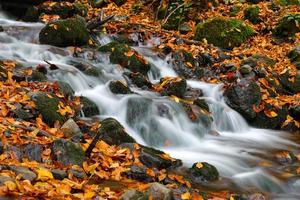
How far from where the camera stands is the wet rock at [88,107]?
7453mm

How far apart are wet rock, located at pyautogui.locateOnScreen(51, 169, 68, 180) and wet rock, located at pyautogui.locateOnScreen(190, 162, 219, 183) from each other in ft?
6.11

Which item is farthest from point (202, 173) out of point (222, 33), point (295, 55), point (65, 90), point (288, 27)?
point (288, 27)

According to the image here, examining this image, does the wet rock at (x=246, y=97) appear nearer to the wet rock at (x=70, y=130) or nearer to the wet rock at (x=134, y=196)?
the wet rock at (x=70, y=130)

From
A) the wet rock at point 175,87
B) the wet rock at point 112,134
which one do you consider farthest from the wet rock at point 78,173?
the wet rock at point 175,87

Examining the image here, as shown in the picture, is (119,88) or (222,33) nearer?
(119,88)

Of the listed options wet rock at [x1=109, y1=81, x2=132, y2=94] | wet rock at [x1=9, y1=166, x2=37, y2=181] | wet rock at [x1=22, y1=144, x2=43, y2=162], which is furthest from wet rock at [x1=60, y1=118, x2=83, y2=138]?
wet rock at [x1=109, y1=81, x2=132, y2=94]

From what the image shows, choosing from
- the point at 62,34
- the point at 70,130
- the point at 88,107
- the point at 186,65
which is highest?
the point at 62,34

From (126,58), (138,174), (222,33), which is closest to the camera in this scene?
(138,174)

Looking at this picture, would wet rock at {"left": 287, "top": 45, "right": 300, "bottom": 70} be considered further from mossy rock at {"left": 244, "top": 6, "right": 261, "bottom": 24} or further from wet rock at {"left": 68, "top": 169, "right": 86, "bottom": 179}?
wet rock at {"left": 68, "top": 169, "right": 86, "bottom": 179}

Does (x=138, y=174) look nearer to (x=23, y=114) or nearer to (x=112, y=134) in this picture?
(x=112, y=134)

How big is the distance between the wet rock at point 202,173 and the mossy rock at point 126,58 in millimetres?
4935

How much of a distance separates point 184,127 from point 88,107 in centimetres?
181

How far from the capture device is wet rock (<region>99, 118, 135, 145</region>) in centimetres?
586

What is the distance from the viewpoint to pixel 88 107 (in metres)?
7.54
